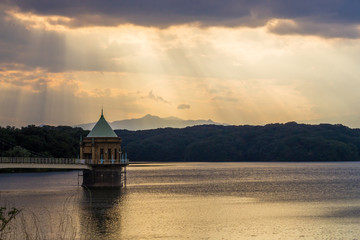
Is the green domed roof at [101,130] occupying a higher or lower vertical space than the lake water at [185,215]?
higher

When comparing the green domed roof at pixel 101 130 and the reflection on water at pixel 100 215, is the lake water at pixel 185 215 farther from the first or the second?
the green domed roof at pixel 101 130

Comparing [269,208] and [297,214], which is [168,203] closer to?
[269,208]

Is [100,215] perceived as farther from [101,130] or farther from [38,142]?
[38,142]

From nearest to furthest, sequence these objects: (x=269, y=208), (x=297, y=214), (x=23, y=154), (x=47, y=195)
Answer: (x=297, y=214), (x=269, y=208), (x=47, y=195), (x=23, y=154)

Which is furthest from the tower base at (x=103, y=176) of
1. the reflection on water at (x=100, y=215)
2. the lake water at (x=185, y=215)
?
the reflection on water at (x=100, y=215)

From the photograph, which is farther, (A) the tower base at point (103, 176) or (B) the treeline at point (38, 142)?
(B) the treeline at point (38, 142)

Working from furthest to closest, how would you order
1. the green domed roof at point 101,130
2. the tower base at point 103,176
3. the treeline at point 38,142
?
the treeline at point 38,142
the green domed roof at point 101,130
the tower base at point 103,176

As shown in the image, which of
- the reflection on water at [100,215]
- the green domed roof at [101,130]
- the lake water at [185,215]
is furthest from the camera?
the green domed roof at [101,130]

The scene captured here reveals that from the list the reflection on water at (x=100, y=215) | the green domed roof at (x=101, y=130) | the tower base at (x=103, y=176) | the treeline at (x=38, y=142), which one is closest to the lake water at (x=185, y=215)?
the reflection on water at (x=100, y=215)

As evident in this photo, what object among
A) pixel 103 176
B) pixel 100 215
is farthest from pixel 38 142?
pixel 100 215

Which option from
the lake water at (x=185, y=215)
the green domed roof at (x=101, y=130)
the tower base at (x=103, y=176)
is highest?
the green domed roof at (x=101, y=130)

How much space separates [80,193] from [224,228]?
1367 inches

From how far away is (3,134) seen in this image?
154 m

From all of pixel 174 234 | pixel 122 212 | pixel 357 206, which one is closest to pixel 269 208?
pixel 357 206
